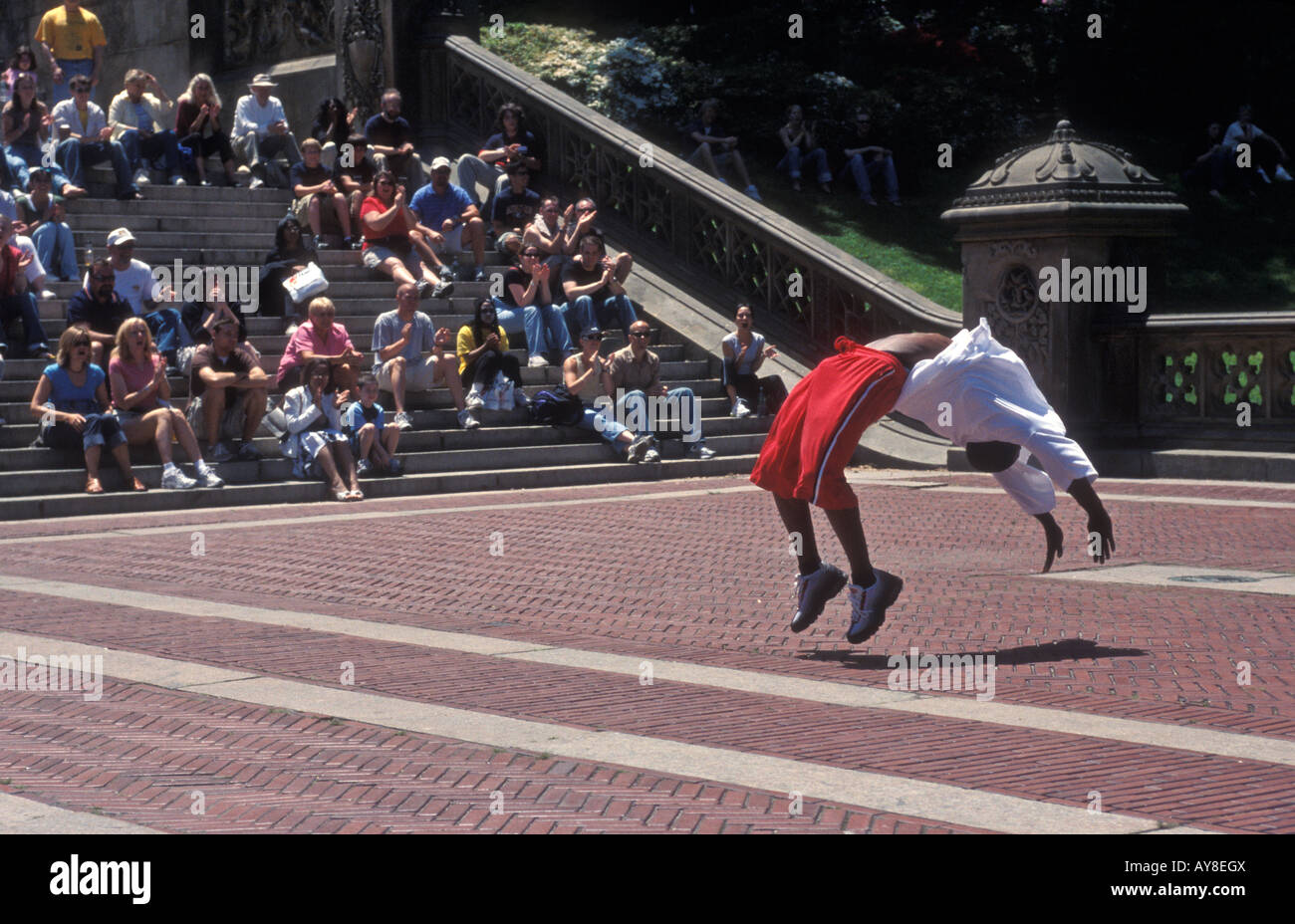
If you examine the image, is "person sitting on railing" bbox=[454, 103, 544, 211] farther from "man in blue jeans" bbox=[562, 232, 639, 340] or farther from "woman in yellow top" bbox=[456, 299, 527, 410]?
"woman in yellow top" bbox=[456, 299, 527, 410]

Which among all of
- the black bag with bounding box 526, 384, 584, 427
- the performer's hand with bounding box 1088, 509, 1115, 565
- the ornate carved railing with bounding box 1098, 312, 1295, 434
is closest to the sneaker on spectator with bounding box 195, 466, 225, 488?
the black bag with bounding box 526, 384, 584, 427

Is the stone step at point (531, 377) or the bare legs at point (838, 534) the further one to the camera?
the stone step at point (531, 377)

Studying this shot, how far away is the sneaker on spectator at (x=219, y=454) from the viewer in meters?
16.0

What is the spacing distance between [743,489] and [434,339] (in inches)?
139

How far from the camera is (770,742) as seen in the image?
653 cm

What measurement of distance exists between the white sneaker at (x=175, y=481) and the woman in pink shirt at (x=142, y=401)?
0.06 m

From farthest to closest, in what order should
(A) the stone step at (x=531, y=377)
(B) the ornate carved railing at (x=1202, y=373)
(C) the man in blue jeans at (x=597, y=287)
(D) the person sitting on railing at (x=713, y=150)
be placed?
1. (D) the person sitting on railing at (x=713, y=150)
2. (C) the man in blue jeans at (x=597, y=287)
3. (A) the stone step at (x=531, y=377)
4. (B) the ornate carved railing at (x=1202, y=373)

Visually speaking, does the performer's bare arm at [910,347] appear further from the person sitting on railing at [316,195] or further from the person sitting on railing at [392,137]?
the person sitting on railing at [392,137]

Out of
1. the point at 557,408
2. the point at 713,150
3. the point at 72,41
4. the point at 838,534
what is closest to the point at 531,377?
the point at 557,408

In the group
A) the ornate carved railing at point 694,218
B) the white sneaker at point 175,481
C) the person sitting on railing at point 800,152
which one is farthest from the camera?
the person sitting on railing at point 800,152

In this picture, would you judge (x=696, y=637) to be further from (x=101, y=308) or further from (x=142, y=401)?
(x=101, y=308)

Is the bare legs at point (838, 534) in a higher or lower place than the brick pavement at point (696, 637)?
higher

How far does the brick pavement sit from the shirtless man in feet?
1.23

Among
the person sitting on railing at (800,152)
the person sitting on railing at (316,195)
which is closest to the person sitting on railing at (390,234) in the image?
the person sitting on railing at (316,195)
